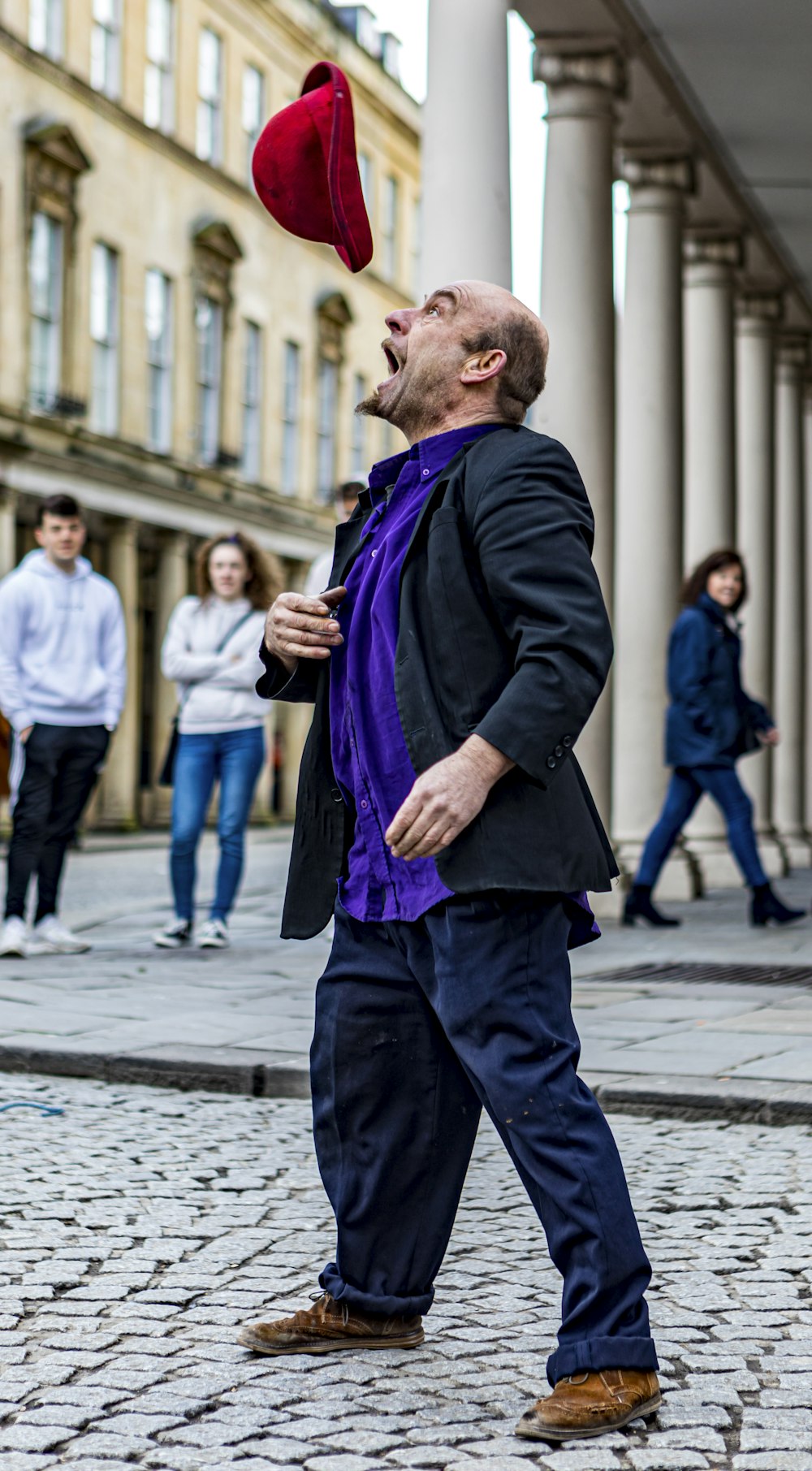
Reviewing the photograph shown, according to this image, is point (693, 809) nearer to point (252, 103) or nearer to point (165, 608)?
point (165, 608)

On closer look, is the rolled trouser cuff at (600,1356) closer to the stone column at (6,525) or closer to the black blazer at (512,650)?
the black blazer at (512,650)

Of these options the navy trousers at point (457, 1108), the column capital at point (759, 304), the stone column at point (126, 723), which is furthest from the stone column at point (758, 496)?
the navy trousers at point (457, 1108)

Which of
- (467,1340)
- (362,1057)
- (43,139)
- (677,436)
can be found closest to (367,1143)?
(362,1057)

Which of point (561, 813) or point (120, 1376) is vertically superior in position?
point (561, 813)

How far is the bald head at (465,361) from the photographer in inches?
128

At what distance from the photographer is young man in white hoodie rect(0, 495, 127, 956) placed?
894 centimetres

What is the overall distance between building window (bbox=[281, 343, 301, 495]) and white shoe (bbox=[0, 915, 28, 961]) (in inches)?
1045

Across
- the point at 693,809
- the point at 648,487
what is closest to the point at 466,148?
the point at 693,809

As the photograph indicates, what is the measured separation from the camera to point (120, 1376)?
3178mm

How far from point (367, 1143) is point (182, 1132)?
203cm

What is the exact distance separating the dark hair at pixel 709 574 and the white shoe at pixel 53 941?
3.54 m

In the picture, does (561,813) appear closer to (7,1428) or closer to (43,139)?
(7,1428)

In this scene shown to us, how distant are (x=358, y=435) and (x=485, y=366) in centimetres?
3526

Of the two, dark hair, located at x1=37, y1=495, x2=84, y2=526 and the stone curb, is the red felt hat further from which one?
dark hair, located at x1=37, y1=495, x2=84, y2=526
